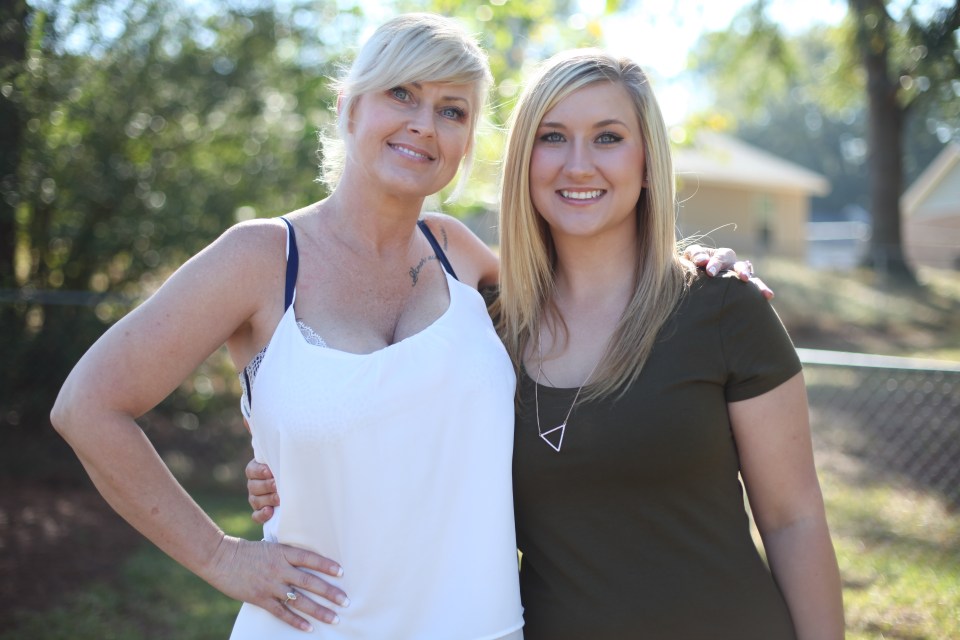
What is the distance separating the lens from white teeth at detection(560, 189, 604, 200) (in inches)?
96.3

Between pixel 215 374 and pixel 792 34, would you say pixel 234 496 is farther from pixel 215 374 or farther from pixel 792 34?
pixel 792 34

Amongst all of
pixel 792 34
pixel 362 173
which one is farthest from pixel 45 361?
pixel 792 34

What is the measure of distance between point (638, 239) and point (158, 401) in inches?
54.4

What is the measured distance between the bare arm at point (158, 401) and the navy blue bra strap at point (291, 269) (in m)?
0.08

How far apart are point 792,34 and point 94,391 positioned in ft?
A: 66.1

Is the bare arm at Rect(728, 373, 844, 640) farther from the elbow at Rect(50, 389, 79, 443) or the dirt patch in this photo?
the dirt patch

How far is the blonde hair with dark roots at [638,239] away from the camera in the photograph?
2.29 m

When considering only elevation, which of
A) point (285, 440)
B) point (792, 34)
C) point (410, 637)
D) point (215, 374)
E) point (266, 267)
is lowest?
point (215, 374)

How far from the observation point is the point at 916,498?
21.8ft

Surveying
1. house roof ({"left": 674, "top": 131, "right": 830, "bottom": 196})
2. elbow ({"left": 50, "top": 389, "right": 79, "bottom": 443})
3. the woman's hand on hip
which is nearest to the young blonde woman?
the woman's hand on hip

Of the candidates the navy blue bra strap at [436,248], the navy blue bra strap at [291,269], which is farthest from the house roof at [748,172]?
the navy blue bra strap at [291,269]

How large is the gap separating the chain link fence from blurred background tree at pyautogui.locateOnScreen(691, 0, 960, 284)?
2.08m

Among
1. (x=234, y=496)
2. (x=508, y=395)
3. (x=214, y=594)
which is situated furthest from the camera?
(x=234, y=496)

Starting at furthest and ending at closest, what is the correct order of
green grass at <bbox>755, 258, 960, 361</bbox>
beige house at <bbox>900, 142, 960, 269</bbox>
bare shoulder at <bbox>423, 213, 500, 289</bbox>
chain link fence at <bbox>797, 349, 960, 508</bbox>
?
1. beige house at <bbox>900, 142, 960, 269</bbox>
2. green grass at <bbox>755, 258, 960, 361</bbox>
3. chain link fence at <bbox>797, 349, 960, 508</bbox>
4. bare shoulder at <bbox>423, 213, 500, 289</bbox>
